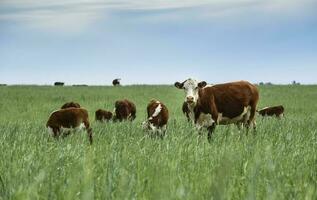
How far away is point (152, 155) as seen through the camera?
5.06 meters

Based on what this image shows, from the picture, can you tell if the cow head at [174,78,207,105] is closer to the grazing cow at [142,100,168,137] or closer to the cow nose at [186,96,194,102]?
the cow nose at [186,96,194,102]

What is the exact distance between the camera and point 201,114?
12039 mm

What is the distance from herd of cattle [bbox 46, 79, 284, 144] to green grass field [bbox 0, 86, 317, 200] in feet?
1.41

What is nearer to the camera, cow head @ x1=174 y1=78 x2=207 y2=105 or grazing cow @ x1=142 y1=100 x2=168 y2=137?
cow head @ x1=174 y1=78 x2=207 y2=105

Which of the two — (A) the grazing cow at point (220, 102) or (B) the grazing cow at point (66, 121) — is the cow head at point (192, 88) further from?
Answer: (B) the grazing cow at point (66, 121)

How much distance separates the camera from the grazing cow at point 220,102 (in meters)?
12.0

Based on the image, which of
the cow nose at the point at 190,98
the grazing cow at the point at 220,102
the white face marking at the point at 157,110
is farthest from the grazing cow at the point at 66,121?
the cow nose at the point at 190,98

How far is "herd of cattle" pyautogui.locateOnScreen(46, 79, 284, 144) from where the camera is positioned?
39.5 feet

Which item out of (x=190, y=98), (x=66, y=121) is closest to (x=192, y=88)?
(x=190, y=98)

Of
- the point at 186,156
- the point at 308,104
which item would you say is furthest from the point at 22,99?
the point at 186,156

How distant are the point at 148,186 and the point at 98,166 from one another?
4.52 feet

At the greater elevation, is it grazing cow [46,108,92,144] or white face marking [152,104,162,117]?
white face marking [152,104,162,117]

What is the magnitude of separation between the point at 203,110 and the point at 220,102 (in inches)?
31.4

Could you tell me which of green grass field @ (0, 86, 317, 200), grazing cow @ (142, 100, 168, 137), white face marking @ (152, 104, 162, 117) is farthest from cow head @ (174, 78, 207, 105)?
white face marking @ (152, 104, 162, 117)
